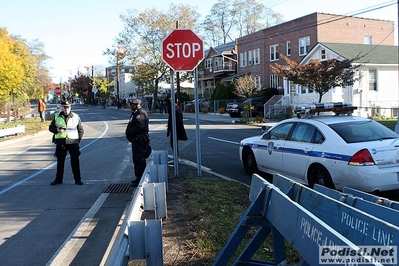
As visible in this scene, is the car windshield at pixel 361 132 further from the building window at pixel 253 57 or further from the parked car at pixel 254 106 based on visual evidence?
the building window at pixel 253 57

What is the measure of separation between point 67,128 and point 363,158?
6.01 metres

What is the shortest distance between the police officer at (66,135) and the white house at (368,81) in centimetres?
2378

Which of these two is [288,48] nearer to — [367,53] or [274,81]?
[274,81]

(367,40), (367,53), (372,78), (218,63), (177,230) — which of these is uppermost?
(218,63)

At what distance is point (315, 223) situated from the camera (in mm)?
2533

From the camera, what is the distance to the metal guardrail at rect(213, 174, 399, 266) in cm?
240

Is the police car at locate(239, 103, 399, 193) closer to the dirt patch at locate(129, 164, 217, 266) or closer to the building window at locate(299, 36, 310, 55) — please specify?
the dirt patch at locate(129, 164, 217, 266)

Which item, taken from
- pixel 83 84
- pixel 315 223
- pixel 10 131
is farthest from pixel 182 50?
pixel 83 84

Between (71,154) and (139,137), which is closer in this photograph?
(139,137)

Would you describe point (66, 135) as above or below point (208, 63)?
below

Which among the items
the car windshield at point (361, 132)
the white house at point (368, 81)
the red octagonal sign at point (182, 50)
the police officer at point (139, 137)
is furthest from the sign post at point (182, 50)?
the white house at point (368, 81)

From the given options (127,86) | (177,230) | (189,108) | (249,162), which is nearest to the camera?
(177,230)

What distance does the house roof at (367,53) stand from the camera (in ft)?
95.8

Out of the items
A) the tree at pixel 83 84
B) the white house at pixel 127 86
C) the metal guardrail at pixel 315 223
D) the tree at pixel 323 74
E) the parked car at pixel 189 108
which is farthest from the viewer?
the tree at pixel 83 84
